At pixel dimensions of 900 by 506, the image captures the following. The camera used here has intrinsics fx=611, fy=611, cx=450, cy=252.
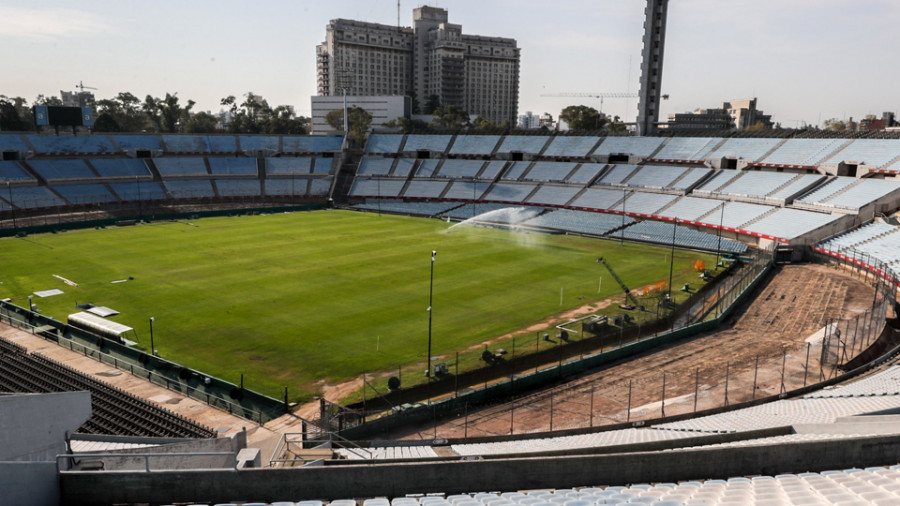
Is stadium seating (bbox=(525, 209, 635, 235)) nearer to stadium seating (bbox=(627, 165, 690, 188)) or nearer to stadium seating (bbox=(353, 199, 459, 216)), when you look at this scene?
stadium seating (bbox=(627, 165, 690, 188))

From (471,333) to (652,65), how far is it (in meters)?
79.3

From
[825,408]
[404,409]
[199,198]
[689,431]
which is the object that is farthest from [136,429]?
[199,198]

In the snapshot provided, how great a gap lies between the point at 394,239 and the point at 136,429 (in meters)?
48.2

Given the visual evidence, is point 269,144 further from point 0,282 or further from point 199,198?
point 0,282

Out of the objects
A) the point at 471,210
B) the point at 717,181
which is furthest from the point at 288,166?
the point at 717,181

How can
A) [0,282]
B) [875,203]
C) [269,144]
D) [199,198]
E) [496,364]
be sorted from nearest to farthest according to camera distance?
[496,364] < [0,282] < [875,203] < [199,198] < [269,144]

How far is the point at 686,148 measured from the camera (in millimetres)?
90938

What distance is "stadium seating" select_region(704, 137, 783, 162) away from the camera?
270ft

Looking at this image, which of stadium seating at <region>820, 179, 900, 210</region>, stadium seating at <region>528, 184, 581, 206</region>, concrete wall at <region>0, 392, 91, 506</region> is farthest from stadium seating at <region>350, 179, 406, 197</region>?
concrete wall at <region>0, 392, 91, 506</region>

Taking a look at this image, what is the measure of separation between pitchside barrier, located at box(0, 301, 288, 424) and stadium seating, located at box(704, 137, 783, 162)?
76.0m

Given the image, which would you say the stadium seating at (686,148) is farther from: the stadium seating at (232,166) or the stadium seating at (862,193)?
the stadium seating at (232,166)

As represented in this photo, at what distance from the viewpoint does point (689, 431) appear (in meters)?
20.6

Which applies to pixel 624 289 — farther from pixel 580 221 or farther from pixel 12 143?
pixel 12 143

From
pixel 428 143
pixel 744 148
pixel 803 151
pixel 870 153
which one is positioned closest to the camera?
pixel 870 153
